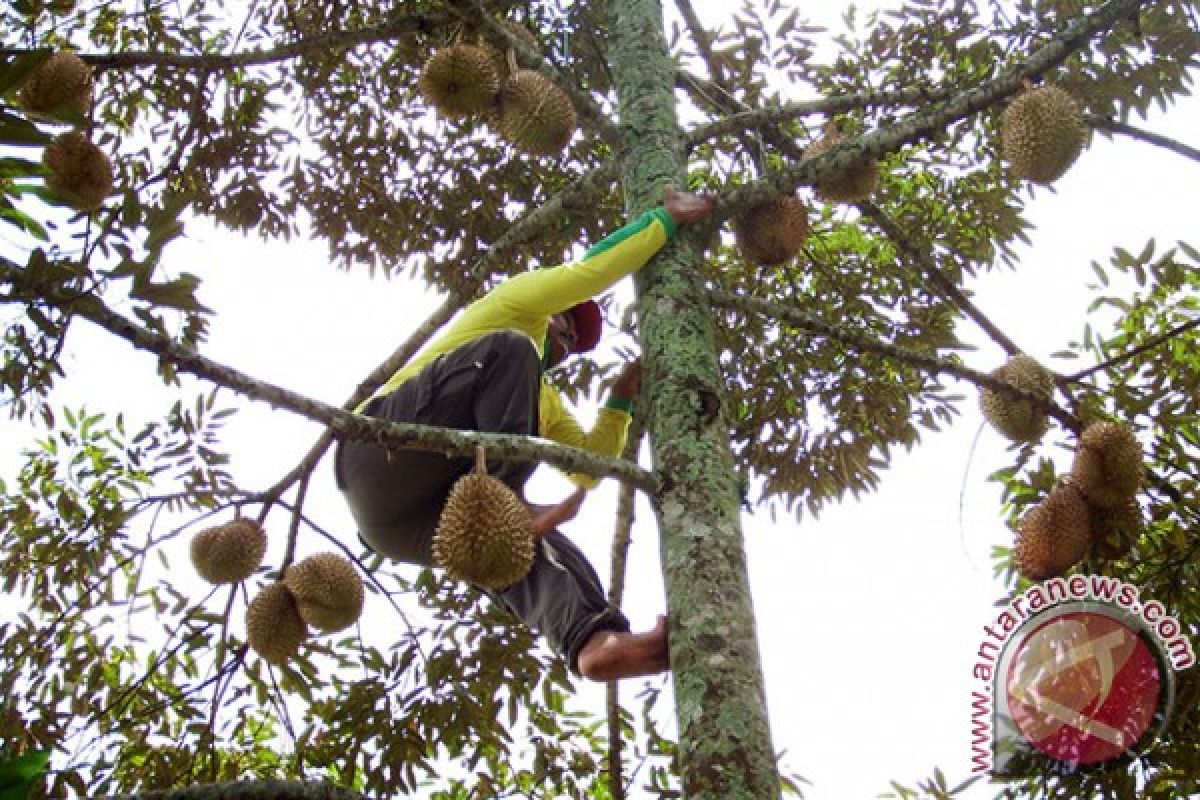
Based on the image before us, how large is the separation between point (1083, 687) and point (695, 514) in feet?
4.20

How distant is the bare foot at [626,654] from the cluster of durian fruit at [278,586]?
74cm

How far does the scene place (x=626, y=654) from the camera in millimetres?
2463

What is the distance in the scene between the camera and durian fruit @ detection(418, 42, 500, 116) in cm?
346

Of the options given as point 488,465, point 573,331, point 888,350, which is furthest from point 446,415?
point 888,350

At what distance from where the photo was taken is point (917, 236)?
4629 mm

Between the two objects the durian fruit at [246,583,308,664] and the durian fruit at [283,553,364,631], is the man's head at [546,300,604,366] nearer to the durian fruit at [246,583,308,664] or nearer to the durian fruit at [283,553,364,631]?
the durian fruit at [283,553,364,631]

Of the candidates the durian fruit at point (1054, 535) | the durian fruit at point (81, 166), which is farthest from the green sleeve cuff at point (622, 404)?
the durian fruit at point (81, 166)

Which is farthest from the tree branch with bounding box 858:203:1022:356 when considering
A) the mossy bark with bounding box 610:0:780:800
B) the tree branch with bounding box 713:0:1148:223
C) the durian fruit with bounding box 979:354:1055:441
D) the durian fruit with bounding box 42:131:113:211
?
the durian fruit with bounding box 42:131:113:211

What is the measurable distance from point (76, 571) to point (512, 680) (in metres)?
1.45

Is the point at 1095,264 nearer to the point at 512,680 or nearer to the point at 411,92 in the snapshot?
the point at 512,680

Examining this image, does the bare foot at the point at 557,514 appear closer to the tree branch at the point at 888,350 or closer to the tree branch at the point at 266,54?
the tree branch at the point at 888,350

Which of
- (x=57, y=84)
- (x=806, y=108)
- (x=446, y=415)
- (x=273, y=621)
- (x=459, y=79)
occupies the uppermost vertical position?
(x=459, y=79)

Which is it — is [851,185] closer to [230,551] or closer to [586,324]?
[586,324]

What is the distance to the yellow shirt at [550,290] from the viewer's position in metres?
2.89
